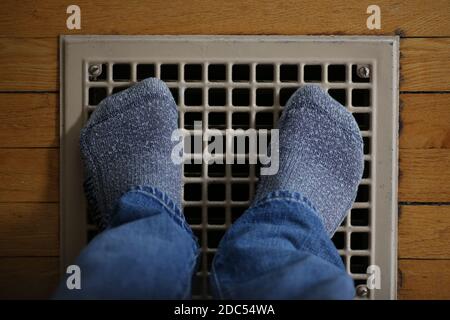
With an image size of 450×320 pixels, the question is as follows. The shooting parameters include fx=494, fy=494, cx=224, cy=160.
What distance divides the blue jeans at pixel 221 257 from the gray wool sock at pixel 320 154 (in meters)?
0.07

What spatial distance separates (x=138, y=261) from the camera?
1.78 ft

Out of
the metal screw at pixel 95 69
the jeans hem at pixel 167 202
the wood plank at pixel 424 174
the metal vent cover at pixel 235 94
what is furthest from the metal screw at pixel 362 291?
the metal screw at pixel 95 69

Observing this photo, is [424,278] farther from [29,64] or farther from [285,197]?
[29,64]

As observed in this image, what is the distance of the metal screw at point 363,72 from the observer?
73 cm

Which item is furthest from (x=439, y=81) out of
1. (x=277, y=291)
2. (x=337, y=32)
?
(x=277, y=291)

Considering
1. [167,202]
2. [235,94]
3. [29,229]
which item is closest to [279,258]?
[167,202]

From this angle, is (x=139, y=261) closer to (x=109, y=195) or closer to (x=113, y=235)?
(x=113, y=235)

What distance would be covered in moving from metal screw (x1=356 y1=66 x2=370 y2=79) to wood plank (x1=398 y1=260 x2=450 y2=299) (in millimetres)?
287

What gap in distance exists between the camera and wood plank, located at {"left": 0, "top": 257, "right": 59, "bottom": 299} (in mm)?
Result: 755

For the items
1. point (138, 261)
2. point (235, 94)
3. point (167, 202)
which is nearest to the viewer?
point (138, 261)

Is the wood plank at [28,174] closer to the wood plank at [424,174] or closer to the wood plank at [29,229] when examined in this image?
the wood plank at [29,229]

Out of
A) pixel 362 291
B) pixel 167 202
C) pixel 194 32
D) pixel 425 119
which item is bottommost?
pixel 362 291

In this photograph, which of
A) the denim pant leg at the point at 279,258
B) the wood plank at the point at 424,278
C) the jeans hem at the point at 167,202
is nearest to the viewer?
the denim pant leg at the point at 279,258

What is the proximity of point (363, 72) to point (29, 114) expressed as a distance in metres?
0.50
